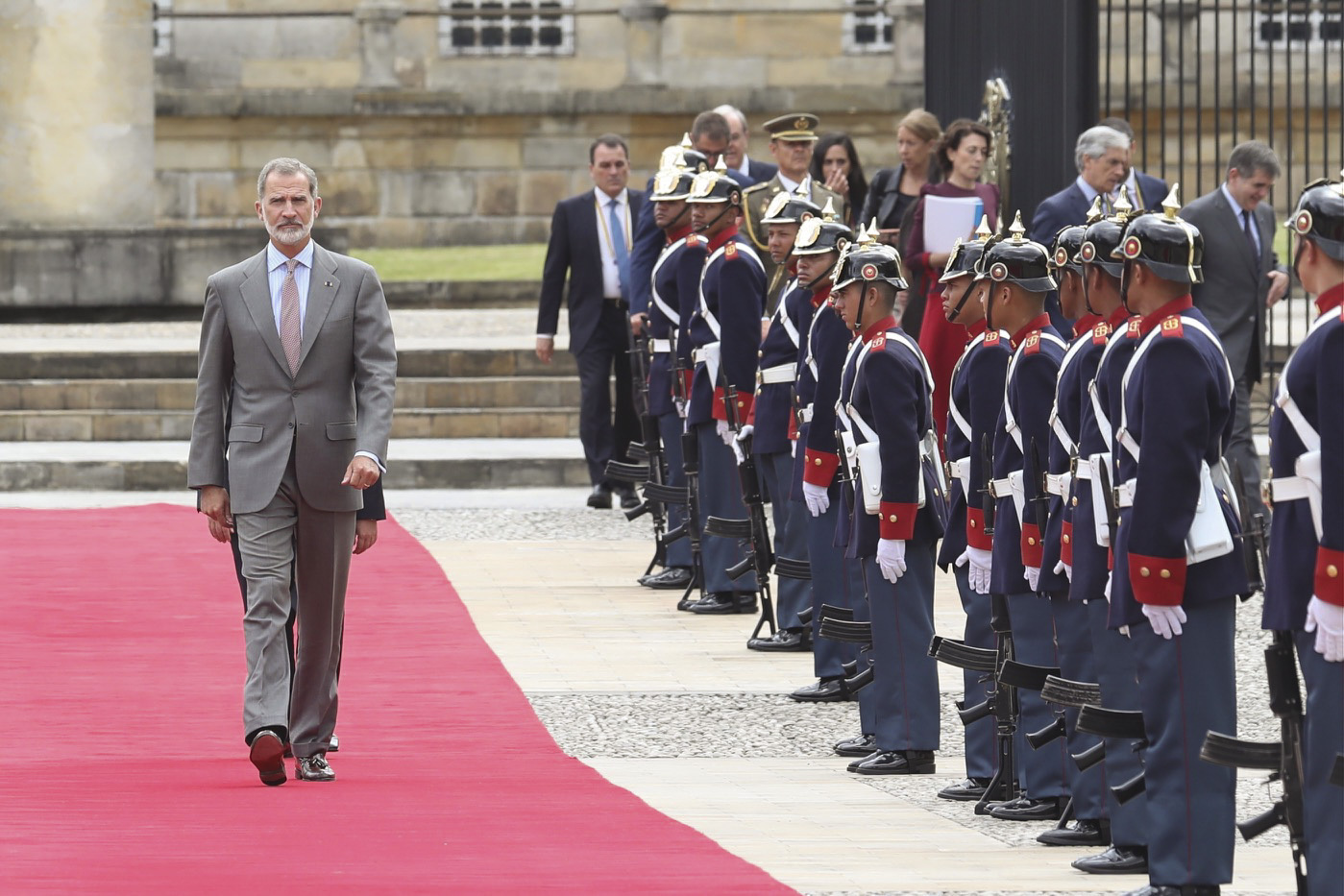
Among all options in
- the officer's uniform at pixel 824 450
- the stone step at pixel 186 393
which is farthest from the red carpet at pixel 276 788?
the stone step at pixel 186 393

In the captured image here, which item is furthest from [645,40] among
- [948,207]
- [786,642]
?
[786,642]

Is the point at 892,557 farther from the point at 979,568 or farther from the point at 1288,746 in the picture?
the point at 1288,746

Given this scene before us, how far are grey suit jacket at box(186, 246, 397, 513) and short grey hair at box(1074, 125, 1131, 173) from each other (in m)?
4.88

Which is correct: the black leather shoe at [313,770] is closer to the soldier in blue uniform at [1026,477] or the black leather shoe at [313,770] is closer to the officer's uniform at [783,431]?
the soldier in blue uniform at [1026,477]

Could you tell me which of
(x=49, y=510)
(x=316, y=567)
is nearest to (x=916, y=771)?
(x=316, y=567)

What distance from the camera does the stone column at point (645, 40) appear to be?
99.2 ft

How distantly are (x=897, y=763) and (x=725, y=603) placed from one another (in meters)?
3.49

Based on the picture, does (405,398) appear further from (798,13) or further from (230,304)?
(798,13)

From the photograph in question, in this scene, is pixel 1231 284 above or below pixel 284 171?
below

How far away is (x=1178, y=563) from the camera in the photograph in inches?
225

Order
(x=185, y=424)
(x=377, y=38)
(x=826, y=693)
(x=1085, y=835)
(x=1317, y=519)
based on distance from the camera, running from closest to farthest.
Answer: (x=1317, y=519) < (x=1085, y=835) < (x=826, y=693) < (x=185, y=424) < (x=377, y=38)

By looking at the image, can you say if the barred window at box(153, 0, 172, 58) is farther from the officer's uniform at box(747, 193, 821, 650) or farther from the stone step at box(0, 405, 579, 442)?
the officer's uniform at box(747, 193, 821, 650)

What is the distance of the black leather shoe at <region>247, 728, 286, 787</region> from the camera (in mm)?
7031

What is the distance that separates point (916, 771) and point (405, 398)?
402 inches
